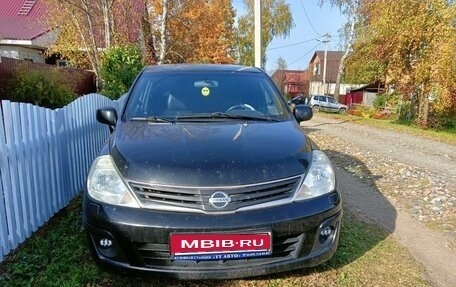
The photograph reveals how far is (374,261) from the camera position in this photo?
3.06 m

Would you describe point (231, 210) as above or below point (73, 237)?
above

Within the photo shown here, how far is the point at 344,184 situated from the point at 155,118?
137 inches

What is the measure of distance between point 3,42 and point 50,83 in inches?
499

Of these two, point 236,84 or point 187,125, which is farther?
point 236,84

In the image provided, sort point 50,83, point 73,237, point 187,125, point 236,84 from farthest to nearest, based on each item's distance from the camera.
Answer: point 50,83 → point 236,84 → point 73,237 → point 187,125

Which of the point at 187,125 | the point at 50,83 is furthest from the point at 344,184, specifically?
the point at 50,83

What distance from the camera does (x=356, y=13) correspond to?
2991cm

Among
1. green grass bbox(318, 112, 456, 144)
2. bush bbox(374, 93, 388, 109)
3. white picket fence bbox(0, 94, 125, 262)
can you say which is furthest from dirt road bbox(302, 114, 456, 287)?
bush bbox(374, 93, 388, 109)

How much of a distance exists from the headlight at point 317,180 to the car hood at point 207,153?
0.09 meters

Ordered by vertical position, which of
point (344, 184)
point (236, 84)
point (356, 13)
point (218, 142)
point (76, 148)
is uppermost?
point (356, 13)

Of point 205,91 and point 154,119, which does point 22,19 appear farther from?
point 154,119

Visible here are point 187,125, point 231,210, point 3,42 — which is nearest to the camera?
point 231,210

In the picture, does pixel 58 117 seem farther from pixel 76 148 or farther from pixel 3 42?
pixel 3 42

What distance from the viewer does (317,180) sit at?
8.39 ft
